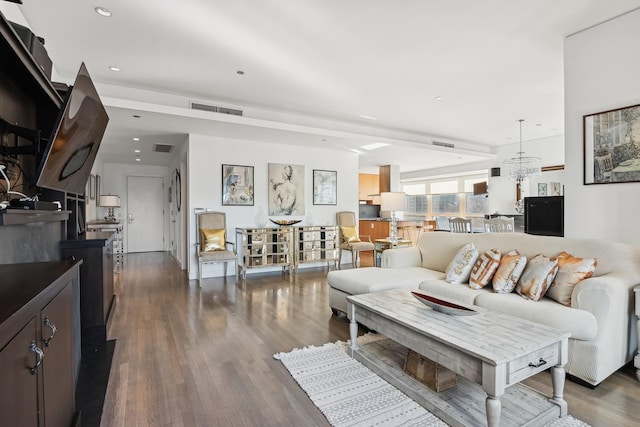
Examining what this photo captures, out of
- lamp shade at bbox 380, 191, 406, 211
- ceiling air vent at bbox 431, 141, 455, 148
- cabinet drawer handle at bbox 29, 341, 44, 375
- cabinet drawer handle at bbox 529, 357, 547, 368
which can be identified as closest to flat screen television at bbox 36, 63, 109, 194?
cabinet drawer handle at bbox 29, 341, 44, 375

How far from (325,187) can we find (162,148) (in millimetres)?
3316

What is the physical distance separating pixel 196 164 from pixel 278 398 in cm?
426

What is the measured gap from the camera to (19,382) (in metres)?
0.91

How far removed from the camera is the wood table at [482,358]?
1.47 meters

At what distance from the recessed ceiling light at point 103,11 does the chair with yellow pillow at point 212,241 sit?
312 centimetres

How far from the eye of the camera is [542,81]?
13.1ft

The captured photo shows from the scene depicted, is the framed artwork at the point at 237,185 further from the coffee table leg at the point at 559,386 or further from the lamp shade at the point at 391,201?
the coffee table leg at the point at 559,386

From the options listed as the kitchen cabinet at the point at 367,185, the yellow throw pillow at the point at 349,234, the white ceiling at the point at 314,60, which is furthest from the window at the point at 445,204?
the yellow throw pillow at the point at 349,234

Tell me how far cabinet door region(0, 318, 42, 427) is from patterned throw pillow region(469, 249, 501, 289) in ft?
9.19

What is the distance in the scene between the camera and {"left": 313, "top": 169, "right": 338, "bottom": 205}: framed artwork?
648 centimetres

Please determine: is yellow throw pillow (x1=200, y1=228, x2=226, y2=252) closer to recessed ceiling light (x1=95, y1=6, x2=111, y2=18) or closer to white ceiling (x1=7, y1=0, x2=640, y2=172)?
white ceiling (x1=7, y1=0, x2=640, y2=172)

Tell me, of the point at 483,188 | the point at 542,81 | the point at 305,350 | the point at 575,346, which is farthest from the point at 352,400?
the point at 483,188

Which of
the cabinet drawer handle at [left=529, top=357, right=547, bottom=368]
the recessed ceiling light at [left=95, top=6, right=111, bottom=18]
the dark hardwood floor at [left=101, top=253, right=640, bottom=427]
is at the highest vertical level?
the recessed ceiling light at [left=95, top=6, right=111, bottom=18]

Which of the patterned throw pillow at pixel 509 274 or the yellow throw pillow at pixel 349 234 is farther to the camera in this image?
the yellow throw pillow at pixel 349 234
